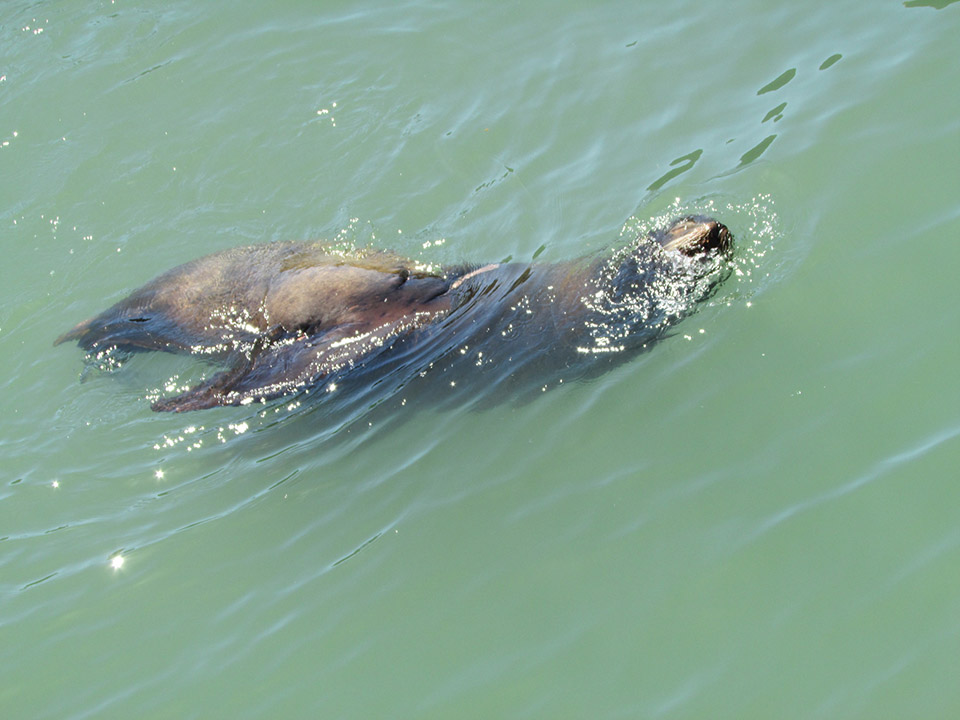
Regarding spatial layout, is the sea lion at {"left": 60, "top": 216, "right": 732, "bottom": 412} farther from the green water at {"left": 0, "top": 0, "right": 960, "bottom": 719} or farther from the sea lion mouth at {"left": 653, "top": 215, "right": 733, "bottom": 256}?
the green water at {"left": 0, "top": 0, "right": 960, "bottom": 719}

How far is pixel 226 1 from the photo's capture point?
1065 centimetres

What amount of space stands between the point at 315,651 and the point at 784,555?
8.20ft

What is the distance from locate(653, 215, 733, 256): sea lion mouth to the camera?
584cm

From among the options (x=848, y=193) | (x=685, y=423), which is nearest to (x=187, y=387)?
(x=685, y=423)

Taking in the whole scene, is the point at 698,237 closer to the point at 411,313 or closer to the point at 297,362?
the point at 411,313

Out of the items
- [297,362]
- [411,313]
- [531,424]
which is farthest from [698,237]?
[297,362]

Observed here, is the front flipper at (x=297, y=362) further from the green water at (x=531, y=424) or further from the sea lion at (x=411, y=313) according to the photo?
the green water at (x=531, y=424)

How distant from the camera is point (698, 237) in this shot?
584cm

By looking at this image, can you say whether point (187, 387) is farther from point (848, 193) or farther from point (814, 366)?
point (848, 193)

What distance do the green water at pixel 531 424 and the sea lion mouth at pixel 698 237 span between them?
38cm

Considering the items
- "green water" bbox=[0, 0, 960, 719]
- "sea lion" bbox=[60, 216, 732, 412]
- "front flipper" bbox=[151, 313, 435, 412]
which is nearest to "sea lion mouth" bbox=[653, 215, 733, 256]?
"sea lion" bbox=[60, 216, 732, 412]

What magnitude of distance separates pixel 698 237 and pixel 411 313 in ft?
6.53

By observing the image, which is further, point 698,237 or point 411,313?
point 411,313

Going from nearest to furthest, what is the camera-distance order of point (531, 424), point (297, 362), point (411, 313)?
point (531, 424), point (297, 362), point (411, 313)
